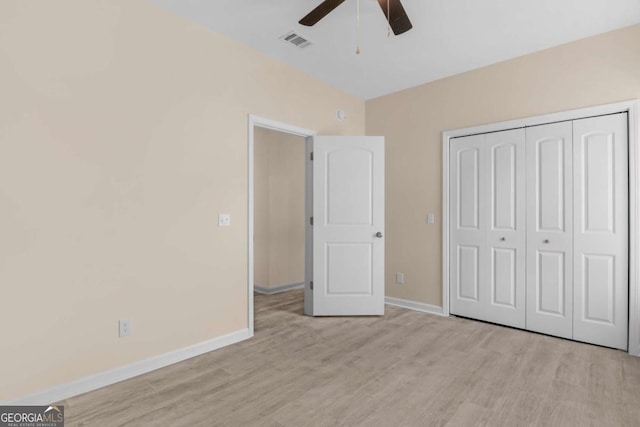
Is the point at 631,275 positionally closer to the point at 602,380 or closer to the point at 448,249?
the point at 602,380

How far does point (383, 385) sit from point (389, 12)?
7.88ft

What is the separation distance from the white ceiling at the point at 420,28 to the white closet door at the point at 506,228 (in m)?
0.86

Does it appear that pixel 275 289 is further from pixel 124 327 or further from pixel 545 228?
pixel 545 228

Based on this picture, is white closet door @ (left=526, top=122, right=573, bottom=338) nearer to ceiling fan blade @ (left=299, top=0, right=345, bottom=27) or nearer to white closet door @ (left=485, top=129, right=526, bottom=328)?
white closet door @ (left=485, top=129, right=526, bottom=328)

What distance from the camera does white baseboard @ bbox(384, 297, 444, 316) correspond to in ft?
12.5

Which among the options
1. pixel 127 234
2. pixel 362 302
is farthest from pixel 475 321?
pixel 127 234

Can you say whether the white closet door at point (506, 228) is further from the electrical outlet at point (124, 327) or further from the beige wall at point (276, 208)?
the electrical outlet at point (124, 327)

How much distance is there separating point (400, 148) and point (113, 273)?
3316mm

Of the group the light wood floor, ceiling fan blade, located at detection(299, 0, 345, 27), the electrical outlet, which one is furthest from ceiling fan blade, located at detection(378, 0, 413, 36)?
the electrical outlet

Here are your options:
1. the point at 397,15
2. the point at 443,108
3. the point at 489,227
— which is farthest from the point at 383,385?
the point at 443,108

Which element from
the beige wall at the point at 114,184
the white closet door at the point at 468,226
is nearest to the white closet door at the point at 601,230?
the white closet door at the point at 468,226

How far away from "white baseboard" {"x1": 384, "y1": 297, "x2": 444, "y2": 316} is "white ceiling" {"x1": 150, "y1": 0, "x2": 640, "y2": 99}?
8.63 ft

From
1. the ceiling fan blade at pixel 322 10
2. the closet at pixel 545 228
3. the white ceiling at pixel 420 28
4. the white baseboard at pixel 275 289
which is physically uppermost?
the white ceiling at pixel 420 28

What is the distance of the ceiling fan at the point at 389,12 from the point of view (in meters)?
2.07
